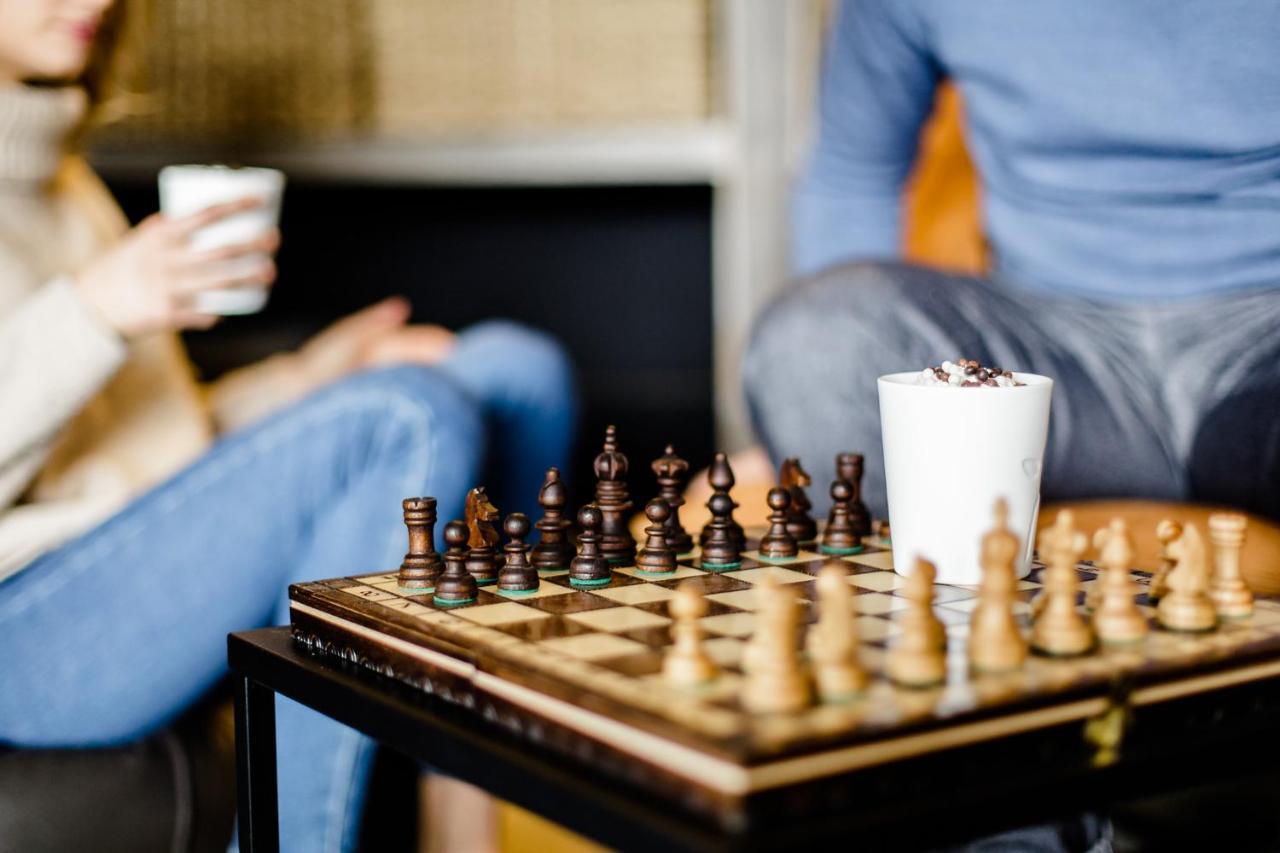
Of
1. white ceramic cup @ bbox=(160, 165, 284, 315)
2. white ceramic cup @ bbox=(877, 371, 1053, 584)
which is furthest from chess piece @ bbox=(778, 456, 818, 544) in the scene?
white ceramic cup @ bbox=(160, 165, 284, 315)

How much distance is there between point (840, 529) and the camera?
0.89 metres

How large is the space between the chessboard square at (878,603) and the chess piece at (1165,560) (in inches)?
5.4

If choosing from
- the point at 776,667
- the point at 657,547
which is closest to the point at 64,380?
the point at 657,547

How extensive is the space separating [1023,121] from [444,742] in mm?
972

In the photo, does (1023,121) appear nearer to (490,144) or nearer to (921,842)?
(921,842)

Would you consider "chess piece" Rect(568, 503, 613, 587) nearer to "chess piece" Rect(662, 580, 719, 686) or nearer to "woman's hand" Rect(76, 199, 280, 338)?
"chess piece" Rect(662, 580, 719, 686)

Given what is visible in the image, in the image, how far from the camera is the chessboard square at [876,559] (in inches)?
33.3

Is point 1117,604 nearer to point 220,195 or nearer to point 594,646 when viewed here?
point 594,646

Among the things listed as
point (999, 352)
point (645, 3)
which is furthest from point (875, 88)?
point (645, 3)

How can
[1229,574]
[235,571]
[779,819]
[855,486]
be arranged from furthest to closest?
[235,571]
[855,486]
[1229,574]
[779,819]

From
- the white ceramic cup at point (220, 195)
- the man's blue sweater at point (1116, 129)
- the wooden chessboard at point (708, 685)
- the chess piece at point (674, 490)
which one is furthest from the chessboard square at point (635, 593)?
the white ceramic cup at point (220, 195)

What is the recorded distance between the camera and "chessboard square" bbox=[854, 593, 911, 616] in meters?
0.72

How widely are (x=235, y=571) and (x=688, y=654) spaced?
62 centimetres

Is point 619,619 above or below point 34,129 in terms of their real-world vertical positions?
below
